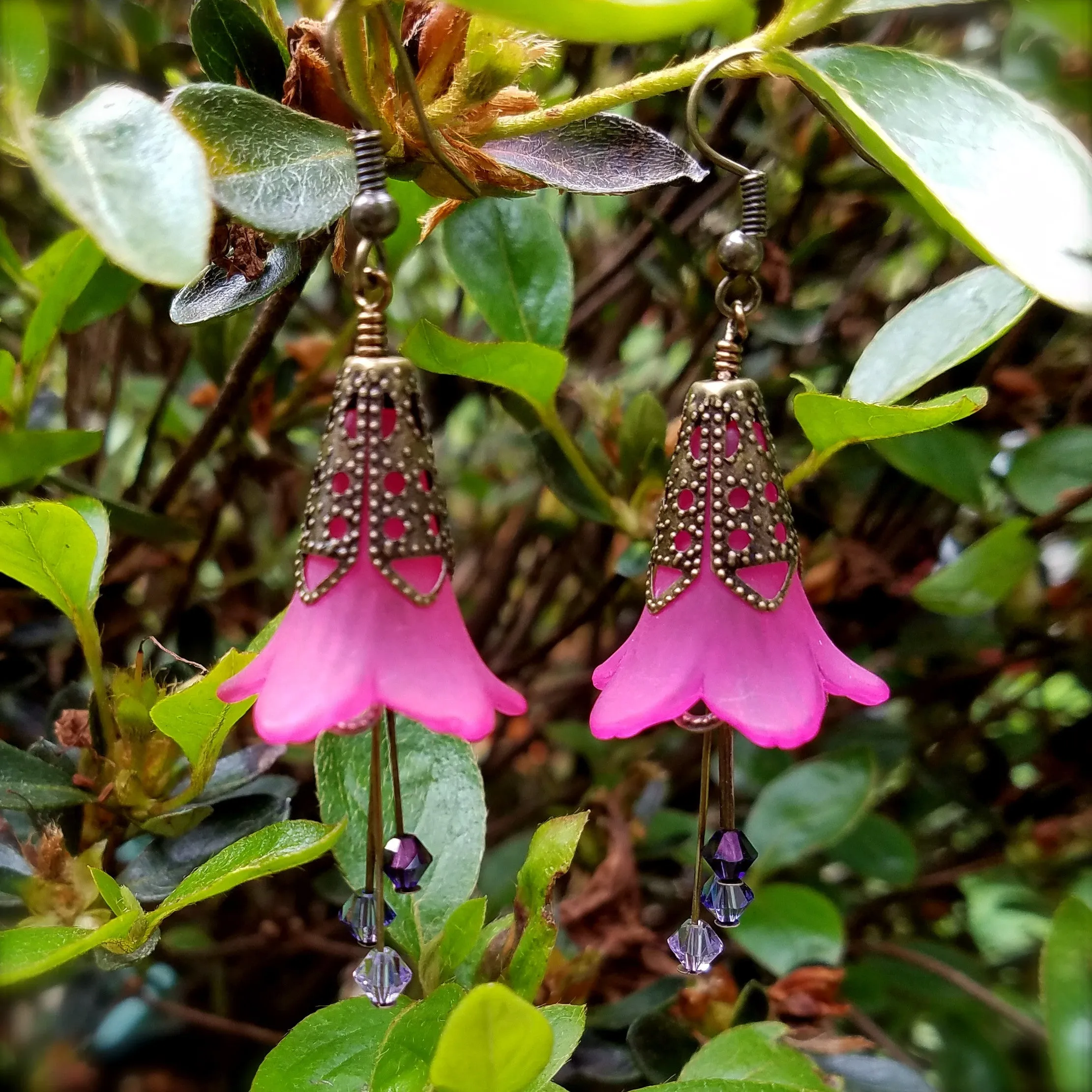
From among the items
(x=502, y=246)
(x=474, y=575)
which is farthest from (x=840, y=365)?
(x=474, y=575)

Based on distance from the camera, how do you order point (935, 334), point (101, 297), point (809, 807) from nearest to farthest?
point (935, 334), point (101, 297), point (809, 807)

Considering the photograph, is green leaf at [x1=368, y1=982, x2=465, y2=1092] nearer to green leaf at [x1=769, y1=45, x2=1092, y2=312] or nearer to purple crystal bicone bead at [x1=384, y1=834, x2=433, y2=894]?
purple crystal bicone bead at [x1=384, y1=834, x2=433, y2=894]

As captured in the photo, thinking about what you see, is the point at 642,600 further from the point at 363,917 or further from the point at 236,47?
the point at 236,47

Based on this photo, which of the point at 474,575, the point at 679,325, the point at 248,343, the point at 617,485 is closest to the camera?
the point at 248,343

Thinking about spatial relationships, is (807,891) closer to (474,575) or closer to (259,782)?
(259,782)

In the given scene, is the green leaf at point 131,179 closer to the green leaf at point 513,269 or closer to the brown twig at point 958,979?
the green leaf at point 513,269

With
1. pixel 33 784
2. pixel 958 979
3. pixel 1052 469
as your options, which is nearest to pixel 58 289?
pixel 33 784

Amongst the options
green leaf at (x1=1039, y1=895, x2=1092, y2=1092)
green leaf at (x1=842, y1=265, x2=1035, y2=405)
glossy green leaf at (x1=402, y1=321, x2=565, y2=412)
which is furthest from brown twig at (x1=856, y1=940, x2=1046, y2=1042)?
glossy green leaf at (x1=402, y1=321, x2=565, y2=412)

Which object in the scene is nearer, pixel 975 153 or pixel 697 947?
pixel 975 153
